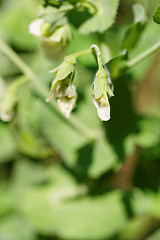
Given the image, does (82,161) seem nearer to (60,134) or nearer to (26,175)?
(60,134)

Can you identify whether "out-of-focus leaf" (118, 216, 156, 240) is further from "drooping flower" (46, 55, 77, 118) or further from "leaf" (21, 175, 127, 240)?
"drooping flower" (46, 55, 77, 118)

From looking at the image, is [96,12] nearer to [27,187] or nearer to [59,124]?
[59,124]

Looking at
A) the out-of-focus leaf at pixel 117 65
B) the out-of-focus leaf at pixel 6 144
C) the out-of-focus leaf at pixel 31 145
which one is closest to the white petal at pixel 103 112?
the out-of-focus leaf at pixel 117 65

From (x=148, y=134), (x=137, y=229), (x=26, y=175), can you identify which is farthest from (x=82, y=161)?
(x=137, y=229)

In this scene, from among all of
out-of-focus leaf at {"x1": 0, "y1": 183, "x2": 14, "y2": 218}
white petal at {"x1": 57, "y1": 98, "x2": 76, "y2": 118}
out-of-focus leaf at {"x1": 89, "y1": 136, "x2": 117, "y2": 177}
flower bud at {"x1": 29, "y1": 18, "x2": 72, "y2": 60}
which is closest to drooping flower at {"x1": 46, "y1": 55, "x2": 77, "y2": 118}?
white petal at {"x1": 57, "y1": 98, "x2": 76, "y2": 118}

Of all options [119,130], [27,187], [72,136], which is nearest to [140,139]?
[119,130]

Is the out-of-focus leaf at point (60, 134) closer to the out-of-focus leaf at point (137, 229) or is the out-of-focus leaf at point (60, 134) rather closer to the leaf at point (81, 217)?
the leaf at point (81, 217)
